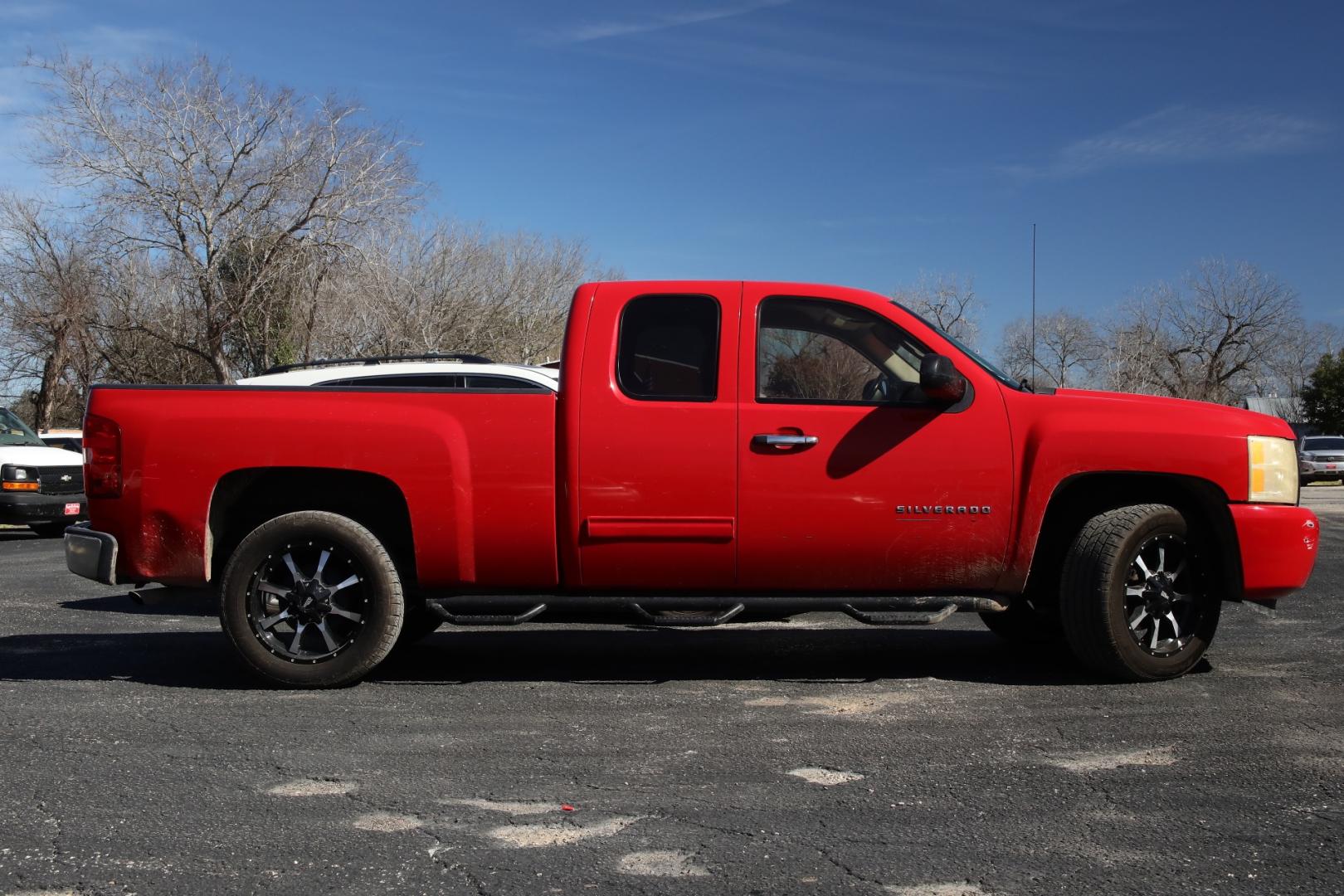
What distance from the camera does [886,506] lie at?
557cm

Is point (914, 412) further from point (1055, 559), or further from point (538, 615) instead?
point (538, 615)

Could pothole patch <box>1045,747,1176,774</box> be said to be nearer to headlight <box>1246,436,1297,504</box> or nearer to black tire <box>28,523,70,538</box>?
headlight <box>1246,436,1297,504</box>

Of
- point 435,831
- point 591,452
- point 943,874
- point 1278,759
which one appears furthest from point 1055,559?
point 435,831

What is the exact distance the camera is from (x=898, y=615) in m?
5.60

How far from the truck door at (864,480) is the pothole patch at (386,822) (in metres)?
2.21

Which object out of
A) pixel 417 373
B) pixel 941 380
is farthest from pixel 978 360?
pixel 417 373

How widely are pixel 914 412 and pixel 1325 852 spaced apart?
2612 millimetres

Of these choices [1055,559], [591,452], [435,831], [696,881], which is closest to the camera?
[696,881]

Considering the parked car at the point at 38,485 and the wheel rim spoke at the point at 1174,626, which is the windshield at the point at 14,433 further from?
the wheel rim spoke at the point at 1174,626

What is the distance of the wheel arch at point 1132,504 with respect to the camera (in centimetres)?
576

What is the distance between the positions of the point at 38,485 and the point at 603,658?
12.6m

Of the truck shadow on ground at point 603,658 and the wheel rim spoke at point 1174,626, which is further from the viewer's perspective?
the truck shadow on ground at point 603,658

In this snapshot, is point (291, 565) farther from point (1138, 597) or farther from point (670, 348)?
point (1138, 597)

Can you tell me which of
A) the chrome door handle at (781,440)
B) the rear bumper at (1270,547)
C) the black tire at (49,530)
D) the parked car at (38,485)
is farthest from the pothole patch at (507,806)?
the black tire at (49,530)
